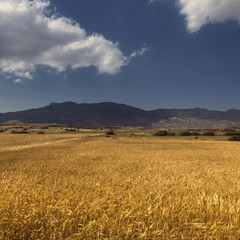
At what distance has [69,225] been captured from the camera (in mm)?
3555

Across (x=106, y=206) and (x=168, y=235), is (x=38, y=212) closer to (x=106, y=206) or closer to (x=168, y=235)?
(x=106, y=206)

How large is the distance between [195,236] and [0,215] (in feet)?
14.3

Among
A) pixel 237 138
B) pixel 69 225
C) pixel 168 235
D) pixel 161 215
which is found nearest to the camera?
pixel 168 235

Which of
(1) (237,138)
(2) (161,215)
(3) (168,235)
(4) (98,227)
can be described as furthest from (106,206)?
(1) (237,138)

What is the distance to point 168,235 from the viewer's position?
330 centimetres

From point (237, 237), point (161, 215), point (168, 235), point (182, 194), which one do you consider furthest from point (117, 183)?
point (237, 237)

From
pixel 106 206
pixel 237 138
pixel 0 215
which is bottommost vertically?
pixel 237 138

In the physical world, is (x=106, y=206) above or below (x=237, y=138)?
above

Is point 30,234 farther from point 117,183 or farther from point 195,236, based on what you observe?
point 117,183

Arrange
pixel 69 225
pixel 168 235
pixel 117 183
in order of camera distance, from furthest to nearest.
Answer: pixel 117 183 < pixel 69 225 < pixel 168 235

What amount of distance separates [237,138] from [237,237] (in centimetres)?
6951

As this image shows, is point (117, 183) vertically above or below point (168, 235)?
below

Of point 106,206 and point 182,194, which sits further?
point 182,194

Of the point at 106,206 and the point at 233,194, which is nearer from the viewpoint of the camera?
the point at 106,206
